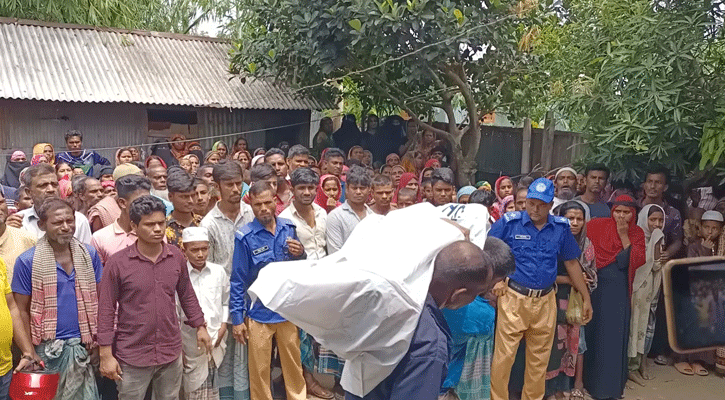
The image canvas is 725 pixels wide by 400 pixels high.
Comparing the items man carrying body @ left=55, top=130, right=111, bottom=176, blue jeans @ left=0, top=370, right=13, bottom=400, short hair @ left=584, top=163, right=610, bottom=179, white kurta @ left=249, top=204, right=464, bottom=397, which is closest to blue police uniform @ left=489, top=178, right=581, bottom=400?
short hair @ left=584, top=163, right=610, bottom=179

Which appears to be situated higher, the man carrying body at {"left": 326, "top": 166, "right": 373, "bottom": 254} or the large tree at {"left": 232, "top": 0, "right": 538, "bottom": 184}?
the large tree at {"left": 232, "top": 0, "right": 538, "bottom": 184}

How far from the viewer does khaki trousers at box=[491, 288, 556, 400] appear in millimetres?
5137

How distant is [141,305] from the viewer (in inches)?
160

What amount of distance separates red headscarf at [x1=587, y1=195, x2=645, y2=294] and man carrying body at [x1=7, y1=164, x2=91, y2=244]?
12.3 feet

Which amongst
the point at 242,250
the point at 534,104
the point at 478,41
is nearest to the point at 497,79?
the point at 534,104

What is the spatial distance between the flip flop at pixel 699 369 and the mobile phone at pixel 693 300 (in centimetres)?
472

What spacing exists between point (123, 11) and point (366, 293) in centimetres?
1364

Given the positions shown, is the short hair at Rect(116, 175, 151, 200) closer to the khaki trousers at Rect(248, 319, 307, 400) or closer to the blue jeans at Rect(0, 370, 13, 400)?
the khaki trousers at Rect(248, 319, 307, 400)

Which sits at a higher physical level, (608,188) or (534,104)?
(534,104)

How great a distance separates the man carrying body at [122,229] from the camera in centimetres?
455

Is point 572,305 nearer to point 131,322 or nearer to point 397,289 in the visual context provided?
point 131,322

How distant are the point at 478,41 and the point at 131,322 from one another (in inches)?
222

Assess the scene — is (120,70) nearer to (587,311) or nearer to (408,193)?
(408,193)

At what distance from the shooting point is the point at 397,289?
212 centimetres
